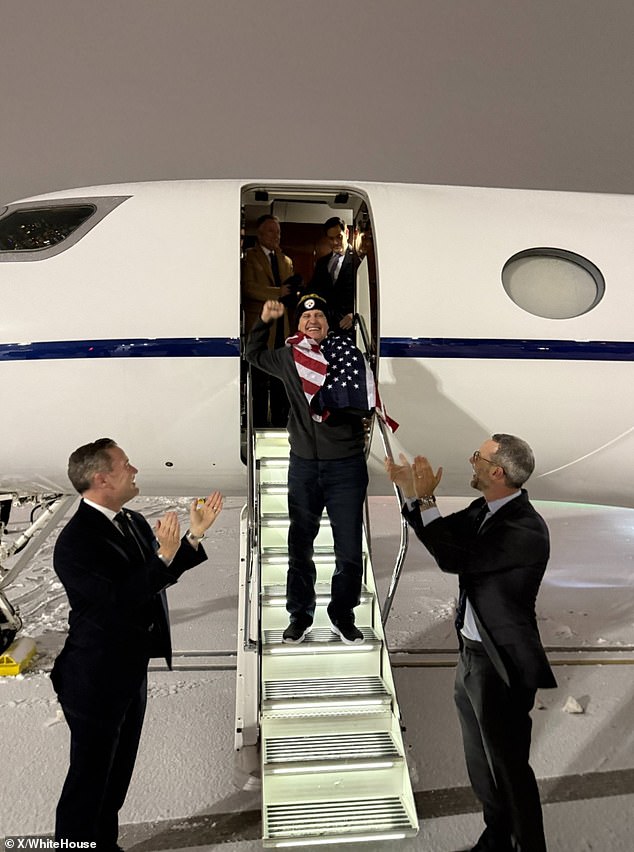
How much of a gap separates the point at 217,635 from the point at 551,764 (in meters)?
3.10

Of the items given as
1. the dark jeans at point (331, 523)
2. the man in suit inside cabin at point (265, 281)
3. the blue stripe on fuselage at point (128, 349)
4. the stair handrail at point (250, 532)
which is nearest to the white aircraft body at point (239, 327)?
the blue stripe on fuselage at point (128, 349)

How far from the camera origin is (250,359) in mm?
3734

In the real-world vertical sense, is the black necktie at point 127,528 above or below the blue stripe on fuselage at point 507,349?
below

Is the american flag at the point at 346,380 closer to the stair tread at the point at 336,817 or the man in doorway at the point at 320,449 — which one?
the man in doorway at the point at 320,449

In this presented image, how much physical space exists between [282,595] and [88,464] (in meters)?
1.86

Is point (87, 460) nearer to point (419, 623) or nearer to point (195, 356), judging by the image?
point (195, 356)

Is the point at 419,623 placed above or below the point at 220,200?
below

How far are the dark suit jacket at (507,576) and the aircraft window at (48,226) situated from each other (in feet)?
11.1

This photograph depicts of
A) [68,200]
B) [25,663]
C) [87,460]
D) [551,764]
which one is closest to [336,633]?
[551,764]

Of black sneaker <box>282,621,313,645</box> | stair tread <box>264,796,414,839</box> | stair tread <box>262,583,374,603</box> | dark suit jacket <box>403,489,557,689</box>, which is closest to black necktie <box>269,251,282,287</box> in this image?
stair tread <box>262,583,374,603</box>

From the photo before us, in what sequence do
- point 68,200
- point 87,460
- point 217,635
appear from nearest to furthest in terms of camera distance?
point 87,460, point 68,200, point 217,635

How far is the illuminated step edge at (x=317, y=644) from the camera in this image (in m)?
3.86

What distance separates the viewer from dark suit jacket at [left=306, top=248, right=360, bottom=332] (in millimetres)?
5543

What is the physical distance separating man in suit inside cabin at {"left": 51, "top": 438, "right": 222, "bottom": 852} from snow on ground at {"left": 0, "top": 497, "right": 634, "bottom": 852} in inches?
5.1
